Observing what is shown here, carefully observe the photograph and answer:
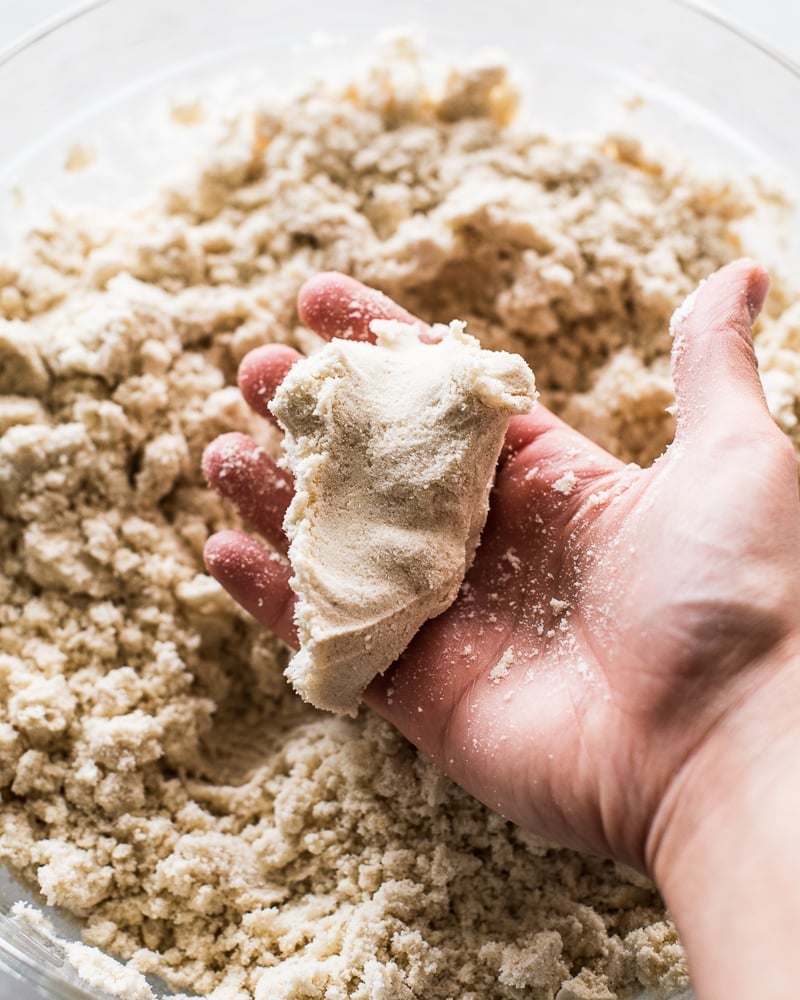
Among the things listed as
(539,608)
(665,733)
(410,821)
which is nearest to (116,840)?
(410,821)

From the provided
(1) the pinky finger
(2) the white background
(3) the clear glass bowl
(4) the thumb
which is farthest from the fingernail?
(2) the white background

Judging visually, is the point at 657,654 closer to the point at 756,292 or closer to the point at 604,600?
the point at 604,600

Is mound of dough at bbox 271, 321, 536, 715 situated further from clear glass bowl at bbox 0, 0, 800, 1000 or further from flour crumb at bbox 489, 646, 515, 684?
clear glass bowl at bbox 0, 0, 800, 1000

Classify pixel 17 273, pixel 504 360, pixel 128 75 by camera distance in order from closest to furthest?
pixel 504 360 → pixel 17 273 → pixel 128 75

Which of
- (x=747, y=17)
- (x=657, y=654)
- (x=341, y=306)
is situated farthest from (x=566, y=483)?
(x=747, y=17)

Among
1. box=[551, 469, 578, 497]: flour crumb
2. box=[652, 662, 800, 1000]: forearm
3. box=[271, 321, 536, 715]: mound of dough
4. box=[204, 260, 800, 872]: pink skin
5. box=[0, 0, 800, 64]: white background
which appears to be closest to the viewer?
box=[652, 662, 800, 1000]: forearm

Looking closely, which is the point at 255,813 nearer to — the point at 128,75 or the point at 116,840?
the point at 116,840

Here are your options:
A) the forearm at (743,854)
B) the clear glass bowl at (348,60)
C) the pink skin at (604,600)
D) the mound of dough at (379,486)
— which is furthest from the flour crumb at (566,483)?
the clear glass bowl at (348,60)
